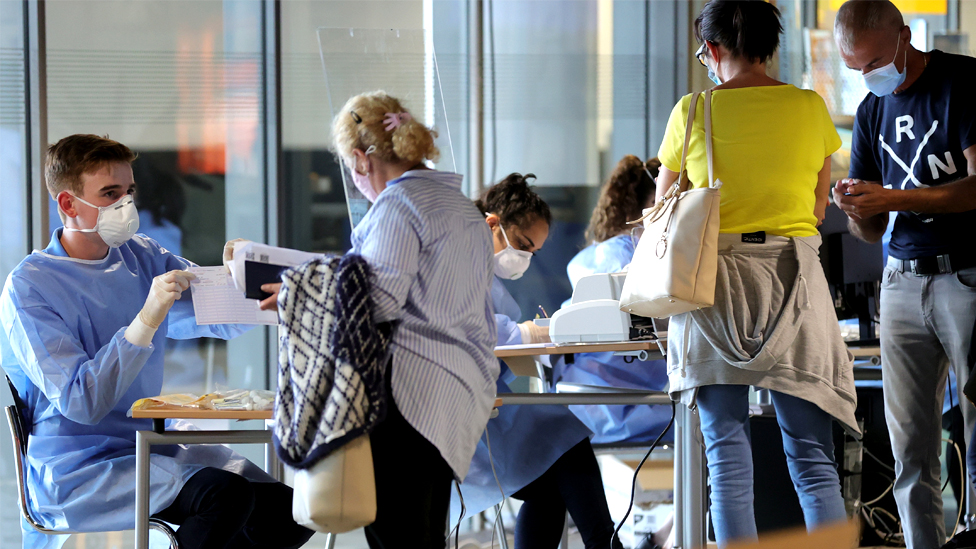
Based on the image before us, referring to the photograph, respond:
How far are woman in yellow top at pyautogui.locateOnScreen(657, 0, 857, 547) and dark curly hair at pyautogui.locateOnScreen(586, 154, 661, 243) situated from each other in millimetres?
1514

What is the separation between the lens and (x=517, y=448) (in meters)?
2.51

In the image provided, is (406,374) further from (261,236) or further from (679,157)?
(261,236)

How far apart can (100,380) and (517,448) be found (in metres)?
1.09

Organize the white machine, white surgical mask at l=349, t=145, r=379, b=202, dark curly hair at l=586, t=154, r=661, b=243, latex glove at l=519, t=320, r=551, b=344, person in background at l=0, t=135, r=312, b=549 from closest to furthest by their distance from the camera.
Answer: white surgical mask at l=349, t=145, r=379, b=202, person in background at l=0, t=135, r=312, b=549, the white machine, latex glove at l=519, t=320, r=551, b=344, dark curly hair at l=586, t=154, r=661, b=243

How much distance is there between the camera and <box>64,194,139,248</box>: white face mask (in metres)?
2.38

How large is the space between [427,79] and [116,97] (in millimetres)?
1770

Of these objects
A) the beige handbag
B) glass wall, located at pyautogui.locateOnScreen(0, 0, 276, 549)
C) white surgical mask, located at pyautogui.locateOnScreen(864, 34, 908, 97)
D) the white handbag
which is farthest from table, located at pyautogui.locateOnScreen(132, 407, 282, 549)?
glass wall, located at pyautogui.locateOnScreen(0, 0, 276, 549)

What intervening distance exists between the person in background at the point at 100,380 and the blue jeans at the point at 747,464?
105 cm

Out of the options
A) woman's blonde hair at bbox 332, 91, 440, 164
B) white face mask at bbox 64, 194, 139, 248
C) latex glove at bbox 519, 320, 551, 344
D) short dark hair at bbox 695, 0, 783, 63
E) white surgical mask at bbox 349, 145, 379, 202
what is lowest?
latex glove at bbox 519, 320, 551, 344

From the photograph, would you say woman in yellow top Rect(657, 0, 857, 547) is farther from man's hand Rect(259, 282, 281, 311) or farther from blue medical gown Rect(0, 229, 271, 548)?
blue medical gown Rect(0, 229, 271, 548)

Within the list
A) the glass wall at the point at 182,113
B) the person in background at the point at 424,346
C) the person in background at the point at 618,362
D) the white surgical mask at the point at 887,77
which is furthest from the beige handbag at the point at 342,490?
the glass wall at the point at 182,113

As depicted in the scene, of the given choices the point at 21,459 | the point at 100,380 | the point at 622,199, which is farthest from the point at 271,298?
the point at 622,199

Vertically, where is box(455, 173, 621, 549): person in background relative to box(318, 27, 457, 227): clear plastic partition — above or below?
below

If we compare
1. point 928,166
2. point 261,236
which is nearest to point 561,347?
point 928,166
